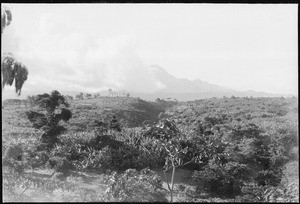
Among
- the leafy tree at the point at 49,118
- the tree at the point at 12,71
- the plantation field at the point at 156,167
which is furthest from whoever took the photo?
the leafy tree at the point at 49,118

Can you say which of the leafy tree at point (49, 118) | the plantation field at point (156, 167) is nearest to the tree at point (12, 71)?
the plantation field at point (156, 167)

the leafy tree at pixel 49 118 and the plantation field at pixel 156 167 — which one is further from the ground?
the leafy tree at pixel 49 118

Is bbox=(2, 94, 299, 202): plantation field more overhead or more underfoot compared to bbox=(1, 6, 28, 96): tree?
more underfoot

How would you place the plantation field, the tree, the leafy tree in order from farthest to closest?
the leafy tree → the plantation field → the tree

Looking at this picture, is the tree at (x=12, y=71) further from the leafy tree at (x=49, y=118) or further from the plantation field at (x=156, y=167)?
the leafy tree at (x=49, y=118)

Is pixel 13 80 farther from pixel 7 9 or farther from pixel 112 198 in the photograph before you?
pixel 112 198

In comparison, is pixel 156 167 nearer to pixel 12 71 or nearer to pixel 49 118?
pixel 49 118

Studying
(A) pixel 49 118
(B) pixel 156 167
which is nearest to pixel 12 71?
(A) pixel 49 118

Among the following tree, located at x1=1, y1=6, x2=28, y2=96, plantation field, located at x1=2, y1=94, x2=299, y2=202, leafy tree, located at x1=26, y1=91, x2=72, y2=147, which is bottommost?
plantation field, located at x1=2, y1=94, x2=299, y2=202

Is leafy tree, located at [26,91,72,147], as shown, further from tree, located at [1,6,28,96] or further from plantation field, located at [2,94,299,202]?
tree, located at [1,6,28,96]

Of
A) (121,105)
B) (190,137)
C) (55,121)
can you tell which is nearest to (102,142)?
(55,121)

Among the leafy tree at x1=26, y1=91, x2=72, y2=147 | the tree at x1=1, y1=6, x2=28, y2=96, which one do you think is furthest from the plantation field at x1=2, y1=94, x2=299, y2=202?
the tree at x1=1, y1=6, x2=28, y2=96
